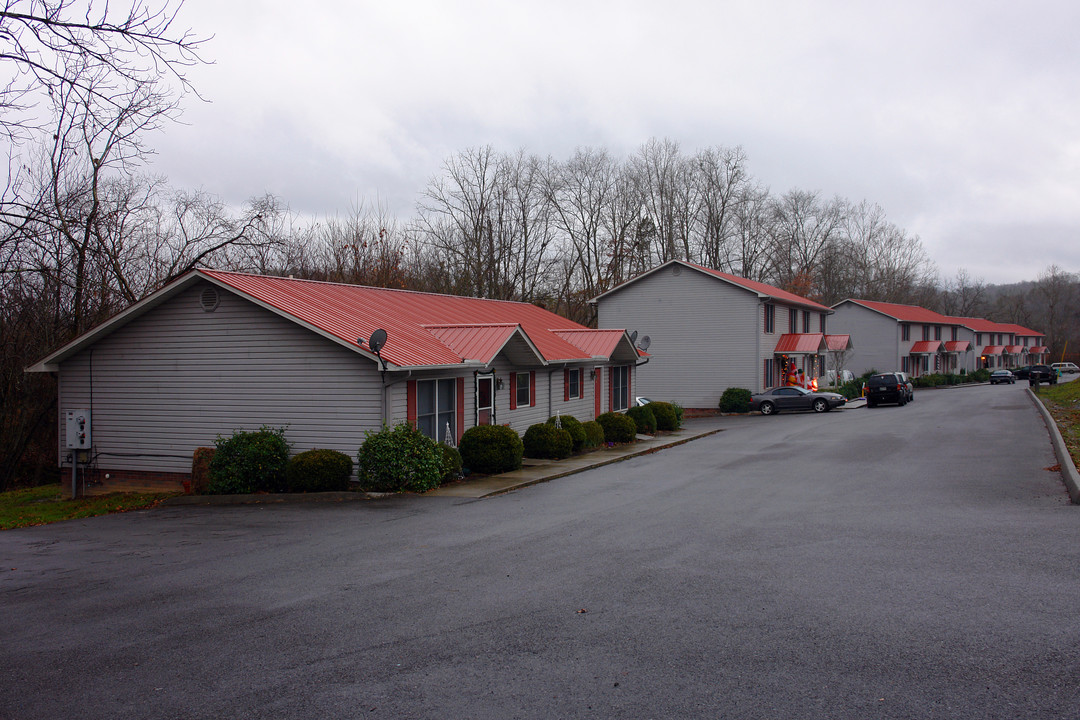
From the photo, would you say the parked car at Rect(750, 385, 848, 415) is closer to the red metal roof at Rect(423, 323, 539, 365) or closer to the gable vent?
the red metal roof at Rect(423, 323, 539, 365)

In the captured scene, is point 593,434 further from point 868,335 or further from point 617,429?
point 868,335

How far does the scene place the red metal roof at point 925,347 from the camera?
68375 millimetres

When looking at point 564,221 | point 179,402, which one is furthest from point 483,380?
point 564,221

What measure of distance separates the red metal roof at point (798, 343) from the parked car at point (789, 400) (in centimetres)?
324

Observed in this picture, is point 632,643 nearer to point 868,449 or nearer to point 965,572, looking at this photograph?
point 965,572

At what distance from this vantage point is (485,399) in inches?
851

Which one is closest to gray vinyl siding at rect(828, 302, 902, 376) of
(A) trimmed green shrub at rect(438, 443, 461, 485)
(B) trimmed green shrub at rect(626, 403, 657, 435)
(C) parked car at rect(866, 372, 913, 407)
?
(C) parked car at rect(866, 372, 913, 407)

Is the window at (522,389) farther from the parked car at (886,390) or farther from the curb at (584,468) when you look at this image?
the parked car at (886,390)

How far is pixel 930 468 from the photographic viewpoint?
1797cm

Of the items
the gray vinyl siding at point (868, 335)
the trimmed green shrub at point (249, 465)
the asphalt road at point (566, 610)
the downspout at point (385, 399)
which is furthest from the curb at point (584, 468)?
the gray vinyl siding at point (868, 335)

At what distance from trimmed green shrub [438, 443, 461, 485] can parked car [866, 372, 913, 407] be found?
33.1m

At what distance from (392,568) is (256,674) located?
342cm

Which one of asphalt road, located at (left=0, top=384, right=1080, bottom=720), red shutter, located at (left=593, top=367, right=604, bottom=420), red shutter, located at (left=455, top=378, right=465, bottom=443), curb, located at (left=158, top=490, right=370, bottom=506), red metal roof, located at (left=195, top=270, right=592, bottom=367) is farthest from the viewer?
red shutter, located at (left=593, top=367, right=604, bottom=420)

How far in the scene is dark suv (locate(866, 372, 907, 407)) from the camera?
1750 inches
